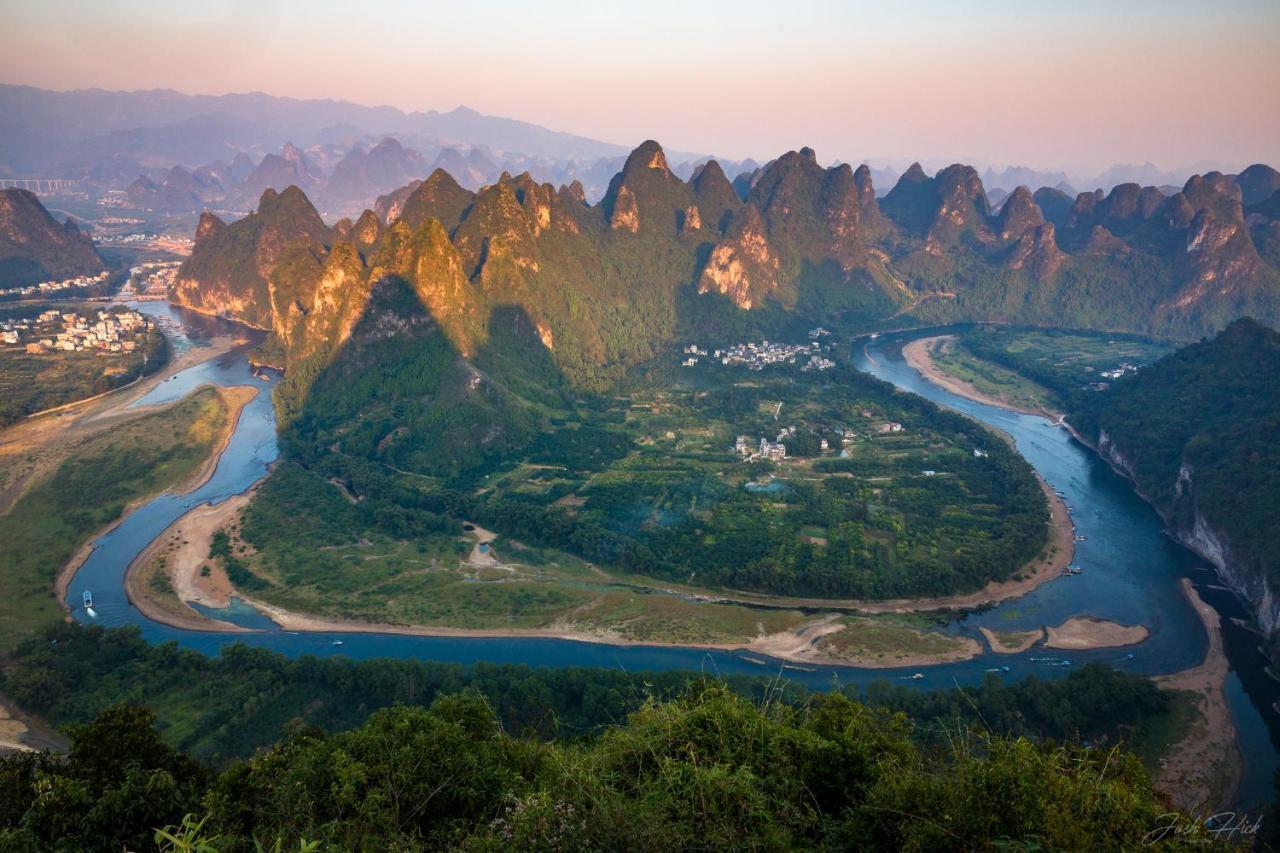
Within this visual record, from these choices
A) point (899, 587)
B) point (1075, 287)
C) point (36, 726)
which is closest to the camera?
point (36, 726)

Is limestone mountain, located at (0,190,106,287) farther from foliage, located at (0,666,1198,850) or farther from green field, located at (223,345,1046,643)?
foliage, located at (0,666,1198,850)

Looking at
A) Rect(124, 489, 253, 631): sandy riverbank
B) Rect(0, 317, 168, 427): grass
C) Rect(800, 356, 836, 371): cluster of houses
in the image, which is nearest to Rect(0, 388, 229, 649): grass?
Rect(124, 489, 253, 631): sandy riverbank

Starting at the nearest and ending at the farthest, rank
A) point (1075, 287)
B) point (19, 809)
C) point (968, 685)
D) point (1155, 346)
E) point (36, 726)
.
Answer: point (19, 809)
point (36, 726)
point (968, 685)
point (1155, 346)
point (1075, 287)

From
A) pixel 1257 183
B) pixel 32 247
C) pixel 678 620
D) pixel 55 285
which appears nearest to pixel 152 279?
pixel 55 285

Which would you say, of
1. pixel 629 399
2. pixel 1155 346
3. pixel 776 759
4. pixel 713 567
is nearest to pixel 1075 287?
pixel 1155 346

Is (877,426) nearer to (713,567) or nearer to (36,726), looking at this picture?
(713,567)

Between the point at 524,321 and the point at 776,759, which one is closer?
the point at 776,759

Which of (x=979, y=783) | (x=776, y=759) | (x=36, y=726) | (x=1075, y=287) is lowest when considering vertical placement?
(x=36, y=726)

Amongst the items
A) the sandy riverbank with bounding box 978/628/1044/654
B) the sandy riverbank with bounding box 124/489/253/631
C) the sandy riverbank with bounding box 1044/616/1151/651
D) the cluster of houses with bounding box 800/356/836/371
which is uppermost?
the cluster of houses with bounding box 800/356/836/371

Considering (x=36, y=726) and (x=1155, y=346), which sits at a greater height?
(x=1155, y=346)
